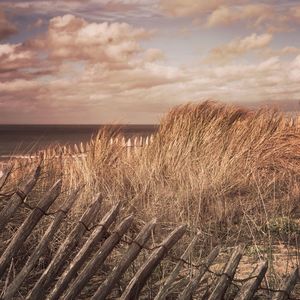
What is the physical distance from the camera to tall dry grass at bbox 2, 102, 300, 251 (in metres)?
5.24

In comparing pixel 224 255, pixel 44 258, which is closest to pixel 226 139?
pixel 224 255

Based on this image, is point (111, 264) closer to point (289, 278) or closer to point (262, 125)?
point (289, 278)

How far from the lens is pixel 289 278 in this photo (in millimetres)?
2445

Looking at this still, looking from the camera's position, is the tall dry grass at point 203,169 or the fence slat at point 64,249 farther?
the tall dry grass at point 203,169

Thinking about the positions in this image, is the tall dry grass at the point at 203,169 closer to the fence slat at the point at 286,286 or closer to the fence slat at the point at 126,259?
the fence slat at the point at 286,286

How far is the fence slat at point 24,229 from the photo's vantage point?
7.88ft

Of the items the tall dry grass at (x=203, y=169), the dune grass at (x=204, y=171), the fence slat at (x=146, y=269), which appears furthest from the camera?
the tall dry grass at (x=203, y=169)

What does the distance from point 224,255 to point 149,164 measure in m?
2.95

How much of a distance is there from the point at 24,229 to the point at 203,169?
3.90 meters

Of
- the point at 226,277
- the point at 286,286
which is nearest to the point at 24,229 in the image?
the point at 226,277

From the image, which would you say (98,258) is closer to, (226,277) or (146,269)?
(146,269)

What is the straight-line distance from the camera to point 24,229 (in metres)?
2.42

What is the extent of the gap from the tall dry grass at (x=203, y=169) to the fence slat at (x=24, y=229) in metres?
2.25

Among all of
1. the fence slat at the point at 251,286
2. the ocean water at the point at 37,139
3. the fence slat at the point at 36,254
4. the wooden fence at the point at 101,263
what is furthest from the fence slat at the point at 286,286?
the ocean water at the point at 37,139
